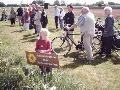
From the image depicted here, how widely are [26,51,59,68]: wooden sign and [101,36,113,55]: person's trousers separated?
6435mm

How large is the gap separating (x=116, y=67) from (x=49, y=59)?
18.3ft

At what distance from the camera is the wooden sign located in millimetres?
8531

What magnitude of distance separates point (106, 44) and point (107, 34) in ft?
1.71

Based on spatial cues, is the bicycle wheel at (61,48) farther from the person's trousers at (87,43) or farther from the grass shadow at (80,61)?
the person's trousers at (87,43)

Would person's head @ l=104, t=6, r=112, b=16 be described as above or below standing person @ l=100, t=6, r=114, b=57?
above

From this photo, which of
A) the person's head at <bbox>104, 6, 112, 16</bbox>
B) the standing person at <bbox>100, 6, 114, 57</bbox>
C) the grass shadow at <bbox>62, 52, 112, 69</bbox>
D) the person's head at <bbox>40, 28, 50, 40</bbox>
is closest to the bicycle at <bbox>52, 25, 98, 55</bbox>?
the grass shadow at <bbox>62, 52, 112, 69</bbox>

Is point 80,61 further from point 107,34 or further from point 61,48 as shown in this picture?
point 61,48

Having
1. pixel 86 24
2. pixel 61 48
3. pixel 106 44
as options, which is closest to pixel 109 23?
pixel 106 44

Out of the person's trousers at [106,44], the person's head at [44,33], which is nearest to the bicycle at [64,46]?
the person's trousers at [106,44]

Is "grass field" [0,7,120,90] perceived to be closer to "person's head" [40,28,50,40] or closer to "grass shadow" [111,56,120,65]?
"grass shadow" [111,56,120,65]

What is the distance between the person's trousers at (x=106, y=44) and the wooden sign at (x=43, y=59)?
6.44 meters

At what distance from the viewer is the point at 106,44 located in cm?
1504

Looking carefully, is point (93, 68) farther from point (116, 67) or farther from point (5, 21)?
point (5, 21)

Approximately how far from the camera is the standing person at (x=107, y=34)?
14.4 metres
